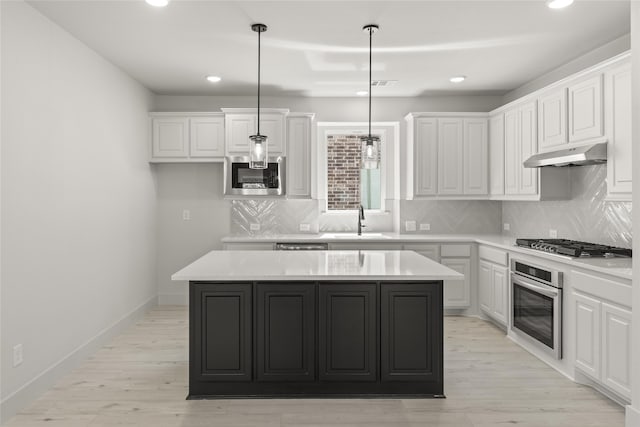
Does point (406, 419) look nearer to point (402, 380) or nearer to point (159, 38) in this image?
point (402, 380)

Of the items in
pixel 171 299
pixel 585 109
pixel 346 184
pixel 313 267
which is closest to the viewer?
pixel 313 267

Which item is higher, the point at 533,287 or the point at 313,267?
the point at 313,267

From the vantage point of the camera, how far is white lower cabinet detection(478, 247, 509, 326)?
4422 mm

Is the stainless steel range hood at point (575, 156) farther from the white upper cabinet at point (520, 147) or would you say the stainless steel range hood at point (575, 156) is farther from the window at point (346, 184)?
the window at point (346, 184)

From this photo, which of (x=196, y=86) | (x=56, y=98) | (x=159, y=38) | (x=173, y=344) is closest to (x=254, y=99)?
(x=196, y=86)

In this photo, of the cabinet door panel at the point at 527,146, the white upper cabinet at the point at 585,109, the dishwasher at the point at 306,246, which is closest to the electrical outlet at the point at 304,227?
the dishwasher at the point at 306,246

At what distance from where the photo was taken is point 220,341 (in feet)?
9.84

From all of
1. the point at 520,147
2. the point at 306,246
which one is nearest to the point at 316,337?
the point at 306,246

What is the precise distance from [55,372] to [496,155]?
4643 mm

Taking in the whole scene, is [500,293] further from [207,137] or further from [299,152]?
[207,137]

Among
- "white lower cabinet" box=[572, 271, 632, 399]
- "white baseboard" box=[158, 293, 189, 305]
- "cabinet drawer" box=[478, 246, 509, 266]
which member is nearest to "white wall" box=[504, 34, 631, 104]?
"cabinet drawer" box=[478, 246, 509, 266]

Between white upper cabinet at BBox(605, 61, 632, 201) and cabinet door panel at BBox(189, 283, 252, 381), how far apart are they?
2657 mm

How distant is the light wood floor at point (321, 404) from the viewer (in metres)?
2.72

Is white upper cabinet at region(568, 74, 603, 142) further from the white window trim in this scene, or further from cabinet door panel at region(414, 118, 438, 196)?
the white window trim
